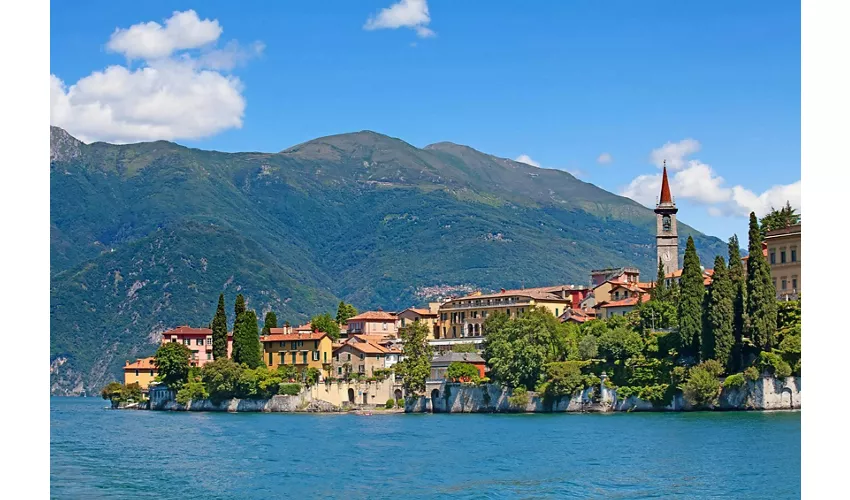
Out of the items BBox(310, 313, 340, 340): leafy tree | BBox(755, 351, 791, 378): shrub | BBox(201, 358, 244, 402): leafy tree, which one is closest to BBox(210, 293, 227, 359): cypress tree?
BBox(201, 358, 244, 402): leafy tree

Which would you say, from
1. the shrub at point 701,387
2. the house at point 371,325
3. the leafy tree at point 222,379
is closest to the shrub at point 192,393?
the leafy tree at point 222,379

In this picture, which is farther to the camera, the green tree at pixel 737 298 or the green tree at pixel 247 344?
the green tree at pixel 247 344

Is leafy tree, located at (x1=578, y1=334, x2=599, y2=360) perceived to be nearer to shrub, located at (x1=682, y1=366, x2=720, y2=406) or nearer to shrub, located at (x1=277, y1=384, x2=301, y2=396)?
shrub, located at (x1=682, y1=366, x2=720, y2=406)

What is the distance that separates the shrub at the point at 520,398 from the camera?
61000mm

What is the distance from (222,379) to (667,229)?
41122mm

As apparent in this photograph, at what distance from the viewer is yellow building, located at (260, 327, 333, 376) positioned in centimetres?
7700

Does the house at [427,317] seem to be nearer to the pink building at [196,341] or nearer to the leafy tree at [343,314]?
the leafy tree at [343,314]

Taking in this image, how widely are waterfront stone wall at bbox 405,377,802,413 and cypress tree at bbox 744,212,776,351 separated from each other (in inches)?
77.4

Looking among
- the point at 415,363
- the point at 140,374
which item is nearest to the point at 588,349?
the point at 415,363

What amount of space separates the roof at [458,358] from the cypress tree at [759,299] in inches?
925

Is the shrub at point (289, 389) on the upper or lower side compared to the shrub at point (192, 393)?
upper
